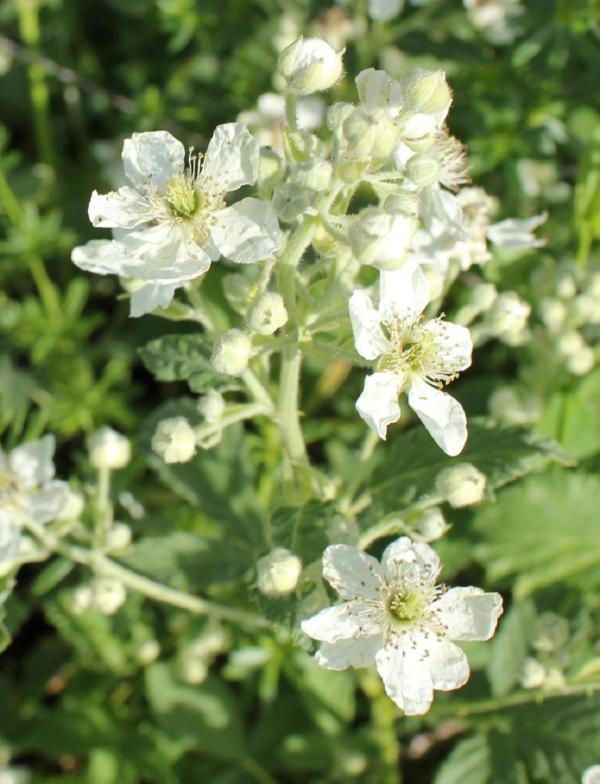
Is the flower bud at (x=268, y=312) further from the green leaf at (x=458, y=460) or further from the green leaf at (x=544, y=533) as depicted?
the green leaf at (x=544, y=533)

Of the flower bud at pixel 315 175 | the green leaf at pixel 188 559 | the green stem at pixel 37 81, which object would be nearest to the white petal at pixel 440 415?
the flower bud at pixel 315 175

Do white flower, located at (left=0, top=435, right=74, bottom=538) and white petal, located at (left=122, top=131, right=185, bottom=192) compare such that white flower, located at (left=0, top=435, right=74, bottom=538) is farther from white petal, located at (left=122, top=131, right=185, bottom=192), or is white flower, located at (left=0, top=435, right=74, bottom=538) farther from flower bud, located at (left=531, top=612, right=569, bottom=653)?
flower bud, located at (left=531, top=612, right=569, bottom=653)

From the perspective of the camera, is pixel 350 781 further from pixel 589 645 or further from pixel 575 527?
pixel 575 527

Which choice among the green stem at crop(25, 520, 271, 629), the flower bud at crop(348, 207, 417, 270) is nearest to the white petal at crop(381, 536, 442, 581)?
the green stem at crop(25, 520, 271, 629)

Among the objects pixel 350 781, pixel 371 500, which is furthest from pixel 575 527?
pixel 350 781

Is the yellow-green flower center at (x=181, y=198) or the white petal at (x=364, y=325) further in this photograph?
the yellow-green flower center at (x=181, y=198)

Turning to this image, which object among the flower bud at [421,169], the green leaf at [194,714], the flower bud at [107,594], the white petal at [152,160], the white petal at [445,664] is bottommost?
the green leaf at [194,714]

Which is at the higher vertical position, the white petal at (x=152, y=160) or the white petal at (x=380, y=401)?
the white petal at (x=152, y=160)
